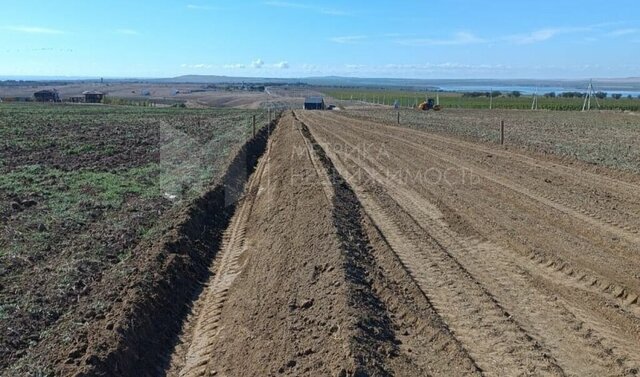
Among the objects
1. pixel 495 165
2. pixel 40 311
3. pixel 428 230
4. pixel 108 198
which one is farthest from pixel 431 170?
pixel 40 311

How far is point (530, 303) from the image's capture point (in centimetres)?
738

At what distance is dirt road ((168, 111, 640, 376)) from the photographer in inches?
235

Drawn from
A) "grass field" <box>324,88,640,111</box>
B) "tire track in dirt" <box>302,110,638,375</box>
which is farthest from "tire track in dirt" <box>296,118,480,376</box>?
"grass field" <box>324,88,640,111</box>

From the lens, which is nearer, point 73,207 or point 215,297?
point 215,297

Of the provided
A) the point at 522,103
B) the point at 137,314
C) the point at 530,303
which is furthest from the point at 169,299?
the point at 522,103

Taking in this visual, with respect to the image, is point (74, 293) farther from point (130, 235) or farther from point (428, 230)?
point (428, 230)

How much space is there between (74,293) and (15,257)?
73.6 inches

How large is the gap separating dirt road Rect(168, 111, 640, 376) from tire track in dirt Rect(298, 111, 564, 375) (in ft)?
0.07

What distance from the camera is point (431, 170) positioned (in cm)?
1878

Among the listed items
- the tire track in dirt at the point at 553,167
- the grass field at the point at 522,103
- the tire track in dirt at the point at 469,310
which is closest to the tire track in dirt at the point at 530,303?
the tire track in dirt at the point at 469,310

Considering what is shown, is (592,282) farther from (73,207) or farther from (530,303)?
(73,207)

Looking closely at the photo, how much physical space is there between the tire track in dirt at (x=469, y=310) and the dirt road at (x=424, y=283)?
21 mm

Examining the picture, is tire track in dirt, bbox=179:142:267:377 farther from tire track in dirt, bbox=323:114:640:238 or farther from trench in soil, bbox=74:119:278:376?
tire track in dirt, bbox=323:114:640:238

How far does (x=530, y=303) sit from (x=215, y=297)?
173 inches
